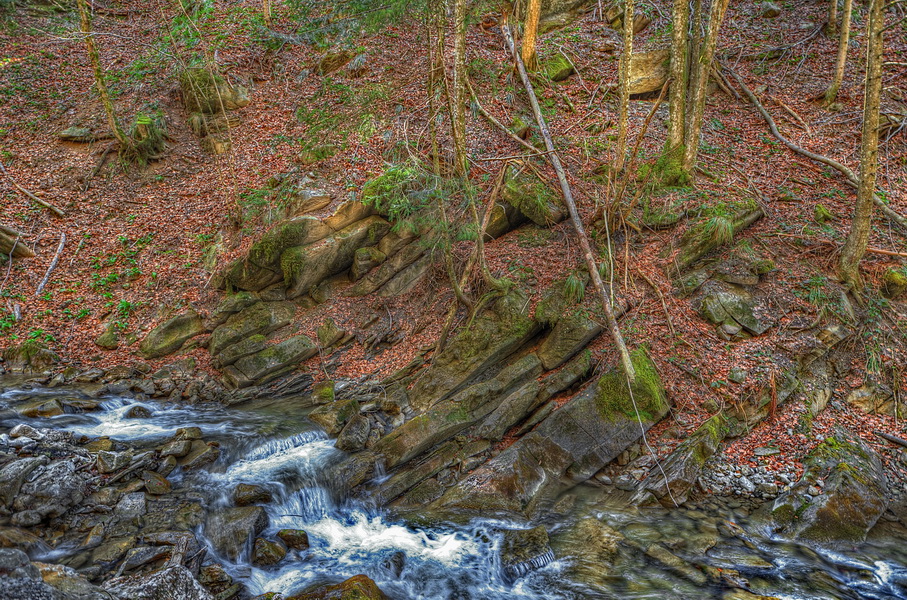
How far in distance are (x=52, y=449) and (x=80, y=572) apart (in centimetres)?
265

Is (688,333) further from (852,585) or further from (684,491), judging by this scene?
(852,585)

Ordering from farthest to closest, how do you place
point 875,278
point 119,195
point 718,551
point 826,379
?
point 119,195 < point 875,278 < point 826,379 < point 718,551

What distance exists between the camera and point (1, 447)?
6.74m

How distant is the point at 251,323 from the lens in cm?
1023

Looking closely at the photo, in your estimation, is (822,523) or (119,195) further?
(119,195)

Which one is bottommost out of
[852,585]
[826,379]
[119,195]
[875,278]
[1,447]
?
[852,585]

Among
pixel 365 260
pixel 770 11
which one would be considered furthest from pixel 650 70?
pixel 365 260

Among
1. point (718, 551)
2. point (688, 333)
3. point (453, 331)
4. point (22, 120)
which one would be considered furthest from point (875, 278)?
point (22, 120)

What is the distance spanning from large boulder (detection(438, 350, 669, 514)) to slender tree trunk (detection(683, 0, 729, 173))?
5.62 m

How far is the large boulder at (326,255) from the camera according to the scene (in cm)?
1049

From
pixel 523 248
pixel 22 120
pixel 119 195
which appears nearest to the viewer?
pixel 523 248

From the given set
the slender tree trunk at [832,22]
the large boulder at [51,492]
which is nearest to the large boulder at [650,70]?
the slender tree trunk at [832,22]

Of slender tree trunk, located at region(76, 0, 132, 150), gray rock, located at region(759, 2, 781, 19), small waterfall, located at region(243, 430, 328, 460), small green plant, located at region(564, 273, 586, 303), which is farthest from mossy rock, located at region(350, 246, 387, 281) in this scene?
gray rock, located at region(759, 2, 781, 19)

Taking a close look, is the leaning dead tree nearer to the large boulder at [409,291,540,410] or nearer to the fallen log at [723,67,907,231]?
the large boulder at [409,291,540,410]
